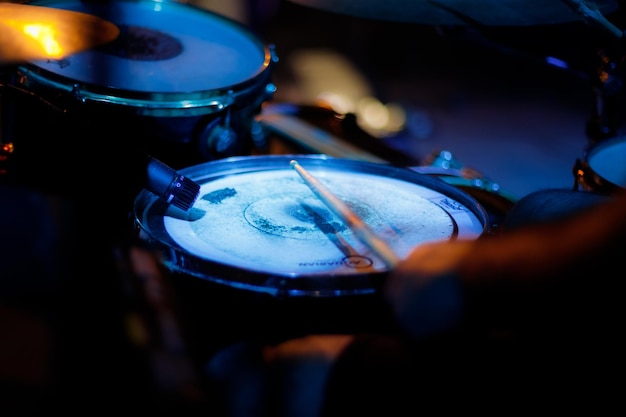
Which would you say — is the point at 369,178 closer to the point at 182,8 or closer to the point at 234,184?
the point at 234,184

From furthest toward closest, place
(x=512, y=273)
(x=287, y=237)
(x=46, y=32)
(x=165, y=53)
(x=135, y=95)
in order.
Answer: (x=165, y=53), (x=46, y=32), (x=135, y=95), (x=287, y=237), (x=512, y=273)

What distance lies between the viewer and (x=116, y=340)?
66 cm

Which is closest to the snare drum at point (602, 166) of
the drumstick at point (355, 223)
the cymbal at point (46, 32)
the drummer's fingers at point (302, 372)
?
the drumstick at point (355, 223)

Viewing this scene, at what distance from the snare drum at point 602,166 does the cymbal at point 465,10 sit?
0.29 meters

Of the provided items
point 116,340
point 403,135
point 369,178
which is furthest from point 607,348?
point 403,135

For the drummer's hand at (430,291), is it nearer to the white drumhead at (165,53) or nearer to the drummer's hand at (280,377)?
the drummer's hand at (280,377)

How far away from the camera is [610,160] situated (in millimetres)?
1372

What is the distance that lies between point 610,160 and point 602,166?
5 cm

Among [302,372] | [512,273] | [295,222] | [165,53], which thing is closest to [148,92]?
[165,53]

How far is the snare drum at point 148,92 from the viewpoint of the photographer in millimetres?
1116

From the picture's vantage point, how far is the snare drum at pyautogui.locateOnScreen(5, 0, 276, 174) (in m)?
1.12

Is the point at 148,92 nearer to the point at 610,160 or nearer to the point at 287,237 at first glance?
the point at 287,237

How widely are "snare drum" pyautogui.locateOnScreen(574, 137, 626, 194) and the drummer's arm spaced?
2.03 ft

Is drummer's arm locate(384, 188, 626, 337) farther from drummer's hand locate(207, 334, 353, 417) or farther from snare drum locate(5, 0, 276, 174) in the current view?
snare drum locate(5, 0, 276, 174)
